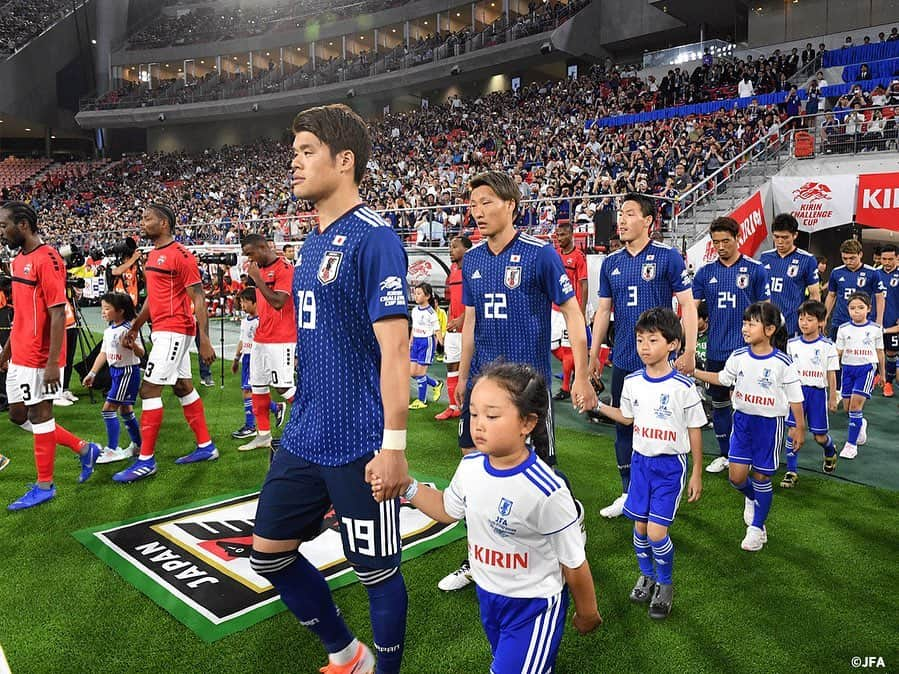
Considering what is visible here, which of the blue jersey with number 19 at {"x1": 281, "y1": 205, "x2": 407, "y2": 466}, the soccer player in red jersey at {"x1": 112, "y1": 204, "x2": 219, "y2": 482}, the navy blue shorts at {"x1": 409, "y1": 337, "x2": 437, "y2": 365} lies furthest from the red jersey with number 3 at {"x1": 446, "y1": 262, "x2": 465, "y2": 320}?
the blue jersey with number 19 at {"x1": 281, "y1": 205, "x2": 407, "y2": 466}

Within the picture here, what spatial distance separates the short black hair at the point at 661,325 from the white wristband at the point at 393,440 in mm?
1807

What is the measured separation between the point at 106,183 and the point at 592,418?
42.7m

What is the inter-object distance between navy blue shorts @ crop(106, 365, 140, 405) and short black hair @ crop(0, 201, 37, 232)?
1556 millimetres

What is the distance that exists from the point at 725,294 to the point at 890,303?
4.70 metres

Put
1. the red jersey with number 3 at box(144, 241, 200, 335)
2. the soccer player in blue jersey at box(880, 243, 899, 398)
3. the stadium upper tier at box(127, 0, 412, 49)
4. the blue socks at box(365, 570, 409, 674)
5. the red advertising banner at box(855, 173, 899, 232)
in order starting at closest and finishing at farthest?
the blue socks at box(365, 570, 409, 674) → the red jersey with number 3 at box(144, 241, 200, 335) → the soccer player in blue jersey at box(880, 243, 899, 398) → the red advertising banner at box(855, 173, 899, 232) → the stadium upper tier at box(127, 0, 412, 49)

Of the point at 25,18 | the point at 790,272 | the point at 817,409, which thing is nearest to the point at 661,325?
the point at 817,409

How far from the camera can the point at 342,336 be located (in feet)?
7.47

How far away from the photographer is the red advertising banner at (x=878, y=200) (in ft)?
36.5

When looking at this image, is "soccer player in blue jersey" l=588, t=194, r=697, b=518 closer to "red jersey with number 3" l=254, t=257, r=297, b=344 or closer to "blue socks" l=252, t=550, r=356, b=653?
"blue socks" l=252, t=550, r=356, b=653

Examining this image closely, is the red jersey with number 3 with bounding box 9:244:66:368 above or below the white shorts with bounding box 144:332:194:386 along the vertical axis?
above

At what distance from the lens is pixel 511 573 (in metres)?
2.13

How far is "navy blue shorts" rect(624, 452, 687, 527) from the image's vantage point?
3.30 m

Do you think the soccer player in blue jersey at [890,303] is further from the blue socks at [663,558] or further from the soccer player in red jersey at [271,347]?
the soccer player in red jersey at [271,347]

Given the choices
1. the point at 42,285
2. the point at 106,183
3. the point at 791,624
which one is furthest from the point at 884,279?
the point at 106,183
